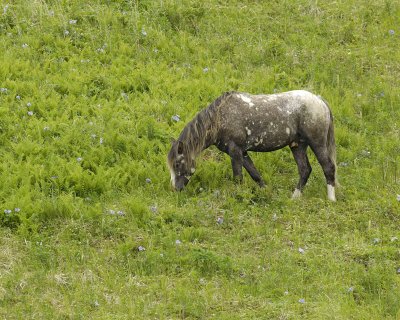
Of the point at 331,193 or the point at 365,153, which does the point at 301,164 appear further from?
the point at 365,153

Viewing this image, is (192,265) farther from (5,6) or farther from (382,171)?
(5,6)

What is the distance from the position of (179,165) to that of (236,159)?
88cm

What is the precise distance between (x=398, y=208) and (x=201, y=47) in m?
6.25

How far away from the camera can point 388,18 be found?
1727 centimetres

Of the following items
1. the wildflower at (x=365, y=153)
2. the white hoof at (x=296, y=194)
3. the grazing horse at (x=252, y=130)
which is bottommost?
the white hoof at (x=296, y=194)

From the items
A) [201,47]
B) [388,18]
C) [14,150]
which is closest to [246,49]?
[201,47]

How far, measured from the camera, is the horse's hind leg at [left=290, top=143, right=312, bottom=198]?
1206cm

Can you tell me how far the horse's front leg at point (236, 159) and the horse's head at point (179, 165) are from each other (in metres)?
0.62

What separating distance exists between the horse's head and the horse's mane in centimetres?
4

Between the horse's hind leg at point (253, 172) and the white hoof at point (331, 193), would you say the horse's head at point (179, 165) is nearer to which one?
the horse's hind leg at point (253, 172)

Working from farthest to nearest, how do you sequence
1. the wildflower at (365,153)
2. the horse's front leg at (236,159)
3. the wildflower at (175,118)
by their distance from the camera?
the wildflower at (175,118) < the wildflower at (365,153) < the horse's front leg at (236,159)

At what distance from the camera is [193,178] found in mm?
12164

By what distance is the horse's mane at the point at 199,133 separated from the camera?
11.7 meters

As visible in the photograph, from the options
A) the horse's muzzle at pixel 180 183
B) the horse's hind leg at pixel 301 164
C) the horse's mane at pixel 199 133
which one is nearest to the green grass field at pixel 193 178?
the horse's muzzle at pixel 180 183
